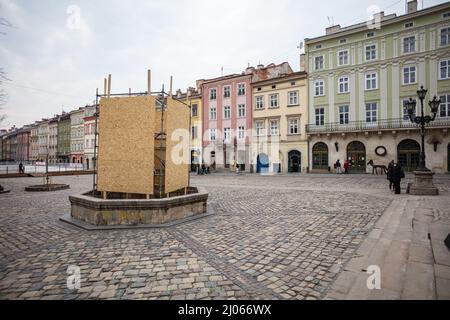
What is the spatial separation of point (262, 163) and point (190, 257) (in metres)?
30.2

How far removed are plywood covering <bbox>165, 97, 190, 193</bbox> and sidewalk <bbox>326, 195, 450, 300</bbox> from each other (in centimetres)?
539

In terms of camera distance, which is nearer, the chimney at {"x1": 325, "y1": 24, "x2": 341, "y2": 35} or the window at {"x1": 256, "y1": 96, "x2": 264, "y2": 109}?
the chimney at {"x1": 325, "y1": 24, "x2": 341, "y2": 35}

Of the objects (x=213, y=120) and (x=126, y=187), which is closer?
(x=126, y=187)

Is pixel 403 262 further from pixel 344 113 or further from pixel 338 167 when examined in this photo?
pixel 344 113

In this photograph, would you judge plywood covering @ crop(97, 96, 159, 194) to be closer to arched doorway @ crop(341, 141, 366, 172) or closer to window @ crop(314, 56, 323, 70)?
arched doorway @ crop(341, 141, 366, 172)

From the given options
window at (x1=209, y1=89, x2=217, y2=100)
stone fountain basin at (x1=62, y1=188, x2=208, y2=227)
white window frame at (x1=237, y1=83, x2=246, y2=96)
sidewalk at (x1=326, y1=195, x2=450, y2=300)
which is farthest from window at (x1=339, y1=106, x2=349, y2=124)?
stone fountain basin at (x1=62, y1=188, x2=208, y2=227)

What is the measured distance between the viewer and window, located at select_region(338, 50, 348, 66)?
29.1 meters

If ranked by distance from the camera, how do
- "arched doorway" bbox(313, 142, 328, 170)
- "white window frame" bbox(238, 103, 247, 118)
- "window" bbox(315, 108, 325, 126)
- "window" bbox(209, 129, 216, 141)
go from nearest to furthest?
"arched doorway" bbox(313, 142, 328, 170), "window" bbox(315, 108, 325, 126), "white window frame" bbox(238, 103, 247, 118), "window" bbox(209, 129, 216, 141)

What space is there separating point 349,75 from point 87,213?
1214 inches

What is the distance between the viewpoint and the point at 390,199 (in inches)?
406

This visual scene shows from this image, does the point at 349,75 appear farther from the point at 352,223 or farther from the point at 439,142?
the point at 352,223

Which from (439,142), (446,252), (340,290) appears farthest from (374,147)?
(340,290)

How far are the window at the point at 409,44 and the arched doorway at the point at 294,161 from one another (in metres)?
15.5
